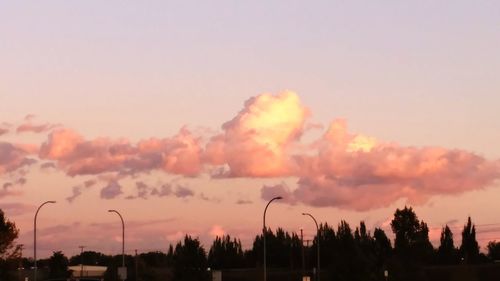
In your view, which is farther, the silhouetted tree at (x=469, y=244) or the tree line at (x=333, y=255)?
the silhouetted tree at (x=469, y=244)

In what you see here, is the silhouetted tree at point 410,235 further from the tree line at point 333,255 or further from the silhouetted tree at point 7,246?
the silhouetted tree at point 7,246

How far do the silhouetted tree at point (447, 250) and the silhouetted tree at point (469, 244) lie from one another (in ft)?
7.73

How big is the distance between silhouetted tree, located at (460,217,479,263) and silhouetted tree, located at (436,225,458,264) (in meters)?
2.36

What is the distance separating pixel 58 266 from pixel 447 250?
7517 centimetres

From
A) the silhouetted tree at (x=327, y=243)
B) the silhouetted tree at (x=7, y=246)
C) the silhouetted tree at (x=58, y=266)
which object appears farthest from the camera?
the silhouetted tree at (x=58, y=266)

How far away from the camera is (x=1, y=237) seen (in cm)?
8906

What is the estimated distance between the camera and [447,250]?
16900cm

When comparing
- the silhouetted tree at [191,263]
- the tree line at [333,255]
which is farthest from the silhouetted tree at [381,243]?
the silhouetted tree at [191,263]

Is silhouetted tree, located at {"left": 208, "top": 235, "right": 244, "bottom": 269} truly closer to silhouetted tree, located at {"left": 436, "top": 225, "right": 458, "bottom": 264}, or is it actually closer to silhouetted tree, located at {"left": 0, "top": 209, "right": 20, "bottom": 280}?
silhouetted tree, located at {"left": 436, "top": 225, "right": 458, "bottom": 264}

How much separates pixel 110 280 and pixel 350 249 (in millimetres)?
42989

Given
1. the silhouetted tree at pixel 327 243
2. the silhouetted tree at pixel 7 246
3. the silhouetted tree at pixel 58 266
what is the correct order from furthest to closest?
1. the silhouetted tree at pixel 58 266
2. the silhouetted tree at pixel 327 243
3. the silhouetted tree at pixel 7 246

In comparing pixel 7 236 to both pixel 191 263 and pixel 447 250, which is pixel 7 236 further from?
pixel 447 250

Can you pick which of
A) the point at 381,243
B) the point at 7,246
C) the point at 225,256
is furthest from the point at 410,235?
the point at 7,246

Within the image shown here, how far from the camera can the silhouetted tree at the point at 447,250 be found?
16600cm
